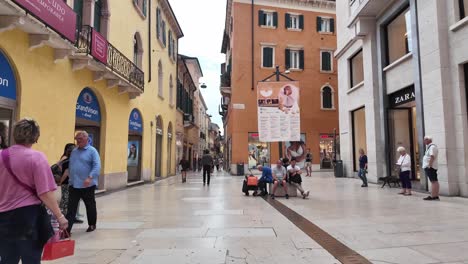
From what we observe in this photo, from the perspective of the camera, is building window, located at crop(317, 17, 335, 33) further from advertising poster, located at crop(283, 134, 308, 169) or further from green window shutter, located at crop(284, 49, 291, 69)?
advertising poster, located at crop(283, 134, 308, 169)

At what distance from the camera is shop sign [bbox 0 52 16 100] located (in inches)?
326

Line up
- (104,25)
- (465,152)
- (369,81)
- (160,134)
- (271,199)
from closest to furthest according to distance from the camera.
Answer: (465,152)
(271,199)
(104,25)
(369,81)
(160,134)

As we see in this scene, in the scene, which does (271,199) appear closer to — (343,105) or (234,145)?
(343,105)

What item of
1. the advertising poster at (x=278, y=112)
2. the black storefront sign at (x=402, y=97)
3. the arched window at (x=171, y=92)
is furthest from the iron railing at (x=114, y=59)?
the black storefront sign at (x=402, y=97)

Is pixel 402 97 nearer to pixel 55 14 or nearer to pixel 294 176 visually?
pixel 294 176

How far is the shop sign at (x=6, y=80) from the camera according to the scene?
8.28 metres

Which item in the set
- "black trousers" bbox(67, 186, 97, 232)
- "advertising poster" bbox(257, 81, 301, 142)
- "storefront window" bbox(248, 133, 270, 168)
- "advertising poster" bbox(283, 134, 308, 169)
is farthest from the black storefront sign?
"storefront window" bbox(248, 133, 270, 168)

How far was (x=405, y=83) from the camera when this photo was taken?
1385cm

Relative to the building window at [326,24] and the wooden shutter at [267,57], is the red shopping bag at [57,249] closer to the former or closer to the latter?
the wooden shutter at [267,57]

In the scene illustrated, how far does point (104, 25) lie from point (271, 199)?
9214mm

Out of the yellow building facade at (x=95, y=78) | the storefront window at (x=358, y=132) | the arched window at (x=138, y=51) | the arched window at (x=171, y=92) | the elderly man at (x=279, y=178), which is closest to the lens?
the yellow building facade at (x=95, y=78)

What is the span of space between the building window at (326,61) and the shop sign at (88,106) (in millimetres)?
21626

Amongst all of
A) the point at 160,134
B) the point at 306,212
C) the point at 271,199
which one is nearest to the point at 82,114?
the point at 271,199

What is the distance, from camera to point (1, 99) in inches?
325
